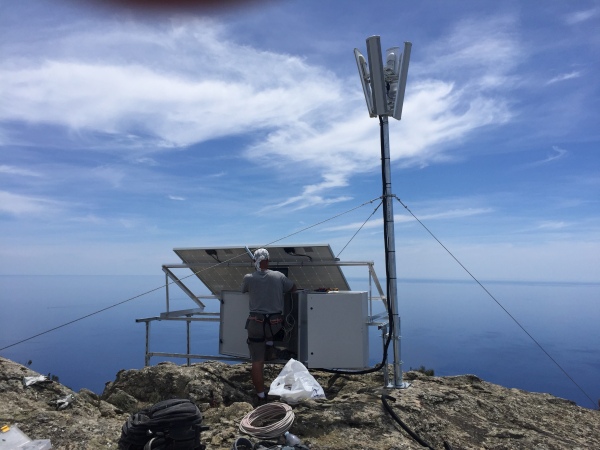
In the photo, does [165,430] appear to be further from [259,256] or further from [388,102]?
[388,102]

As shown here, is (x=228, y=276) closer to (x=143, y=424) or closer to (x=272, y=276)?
(x=272, y=276)

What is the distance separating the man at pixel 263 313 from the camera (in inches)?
305

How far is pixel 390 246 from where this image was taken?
295 inches

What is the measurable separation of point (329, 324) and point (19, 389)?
4223 millimetres

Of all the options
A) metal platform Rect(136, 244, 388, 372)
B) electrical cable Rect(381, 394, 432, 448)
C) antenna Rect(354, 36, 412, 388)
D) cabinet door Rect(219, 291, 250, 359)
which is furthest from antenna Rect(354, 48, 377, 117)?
electrical cable Rect(381, 394, 432, 448)

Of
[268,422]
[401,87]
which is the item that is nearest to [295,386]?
[268,422]

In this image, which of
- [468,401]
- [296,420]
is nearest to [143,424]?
[296,420]

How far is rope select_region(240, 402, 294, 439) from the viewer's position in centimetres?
528

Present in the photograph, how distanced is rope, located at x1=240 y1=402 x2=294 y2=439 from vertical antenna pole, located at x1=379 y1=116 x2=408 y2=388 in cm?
223

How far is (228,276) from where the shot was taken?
9.57 meters

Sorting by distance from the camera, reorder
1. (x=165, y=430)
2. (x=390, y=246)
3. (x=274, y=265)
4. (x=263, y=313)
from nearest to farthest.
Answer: (x=165, y=430) < (x=390, y=246) < (x=263, y=313) < (x=274, y=265)

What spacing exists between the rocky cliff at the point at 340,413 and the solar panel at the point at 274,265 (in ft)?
5.83

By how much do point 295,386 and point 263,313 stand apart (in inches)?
55.9

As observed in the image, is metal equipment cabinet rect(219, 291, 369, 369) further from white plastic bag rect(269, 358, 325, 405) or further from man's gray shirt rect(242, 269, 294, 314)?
white plastic bag rect(269, 358, 325, 405)
